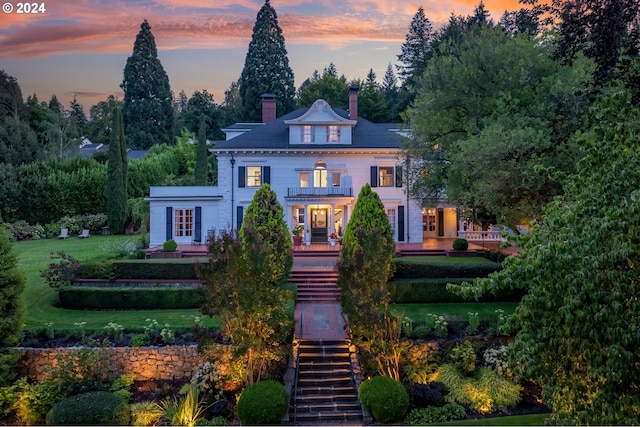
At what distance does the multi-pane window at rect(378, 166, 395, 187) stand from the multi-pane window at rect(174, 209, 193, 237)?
1296 centimetres

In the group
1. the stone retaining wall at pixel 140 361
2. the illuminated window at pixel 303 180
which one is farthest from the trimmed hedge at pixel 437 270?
the illuminated window at pixel 303 180

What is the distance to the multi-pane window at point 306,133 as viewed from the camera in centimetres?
2977

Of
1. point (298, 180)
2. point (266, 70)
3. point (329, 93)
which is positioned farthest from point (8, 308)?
point (266, 70)

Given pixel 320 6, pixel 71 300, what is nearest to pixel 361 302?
pixel 320 6

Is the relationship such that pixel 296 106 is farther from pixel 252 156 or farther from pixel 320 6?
pixel 320 6

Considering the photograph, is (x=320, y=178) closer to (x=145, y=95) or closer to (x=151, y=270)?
(x=151, y=270)

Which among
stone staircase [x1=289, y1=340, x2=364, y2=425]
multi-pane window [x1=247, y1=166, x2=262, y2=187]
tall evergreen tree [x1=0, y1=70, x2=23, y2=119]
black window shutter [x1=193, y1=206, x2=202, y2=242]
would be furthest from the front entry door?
tall evergreen tree [x1=0, y1=70, x2=23, y2=119]

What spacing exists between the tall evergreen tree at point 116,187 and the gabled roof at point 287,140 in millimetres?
10845

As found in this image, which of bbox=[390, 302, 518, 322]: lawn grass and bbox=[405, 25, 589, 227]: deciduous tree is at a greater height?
bbox=[405, 25, 589, 227]: deciduous tree

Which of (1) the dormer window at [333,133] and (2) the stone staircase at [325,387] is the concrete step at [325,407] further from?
(1) the dormer window at [333,133]

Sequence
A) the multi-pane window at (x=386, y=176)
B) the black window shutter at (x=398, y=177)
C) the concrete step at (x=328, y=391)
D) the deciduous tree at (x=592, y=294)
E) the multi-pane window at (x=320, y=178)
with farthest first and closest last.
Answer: the multi-pane window at (x=386, y=176)
the multi-pane window at (x=320, y=178)
the black window shutter at (x=398, y=177)
the concrete step at (x=328, y=391)
the deciduous tree at (x=592, y=294)

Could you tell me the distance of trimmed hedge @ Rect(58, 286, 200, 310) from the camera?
16641 millimetres

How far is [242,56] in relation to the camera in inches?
2167

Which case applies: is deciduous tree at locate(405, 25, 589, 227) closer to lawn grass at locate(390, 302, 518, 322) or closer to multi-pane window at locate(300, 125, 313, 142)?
lawn grass at locate(390, 302, 518, 322)
